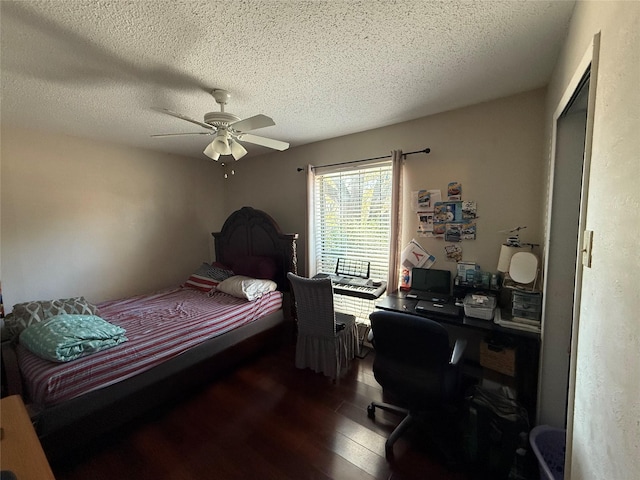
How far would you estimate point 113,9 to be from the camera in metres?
1.17

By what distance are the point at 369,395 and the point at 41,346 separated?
93.6 inches

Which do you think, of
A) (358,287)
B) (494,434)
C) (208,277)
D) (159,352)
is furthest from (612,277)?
(208,277)

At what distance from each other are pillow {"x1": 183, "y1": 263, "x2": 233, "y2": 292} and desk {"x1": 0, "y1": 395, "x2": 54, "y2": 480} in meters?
2.23

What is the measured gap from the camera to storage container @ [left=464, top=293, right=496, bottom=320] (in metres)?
1.86

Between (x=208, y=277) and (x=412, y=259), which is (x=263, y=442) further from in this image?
(x=208, y=277)

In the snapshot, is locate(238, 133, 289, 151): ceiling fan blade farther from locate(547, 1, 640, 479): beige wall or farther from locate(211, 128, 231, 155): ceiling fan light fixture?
locate(547, 1, 640, 479): beige wall

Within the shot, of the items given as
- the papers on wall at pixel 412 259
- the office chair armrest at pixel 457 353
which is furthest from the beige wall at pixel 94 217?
the office chair armrest at pixel 457 353

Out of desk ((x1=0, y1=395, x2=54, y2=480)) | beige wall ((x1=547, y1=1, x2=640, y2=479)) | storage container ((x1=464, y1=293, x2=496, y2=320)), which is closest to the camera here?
beige wall ((x1=547, y1=1, x2=640, y2=479))

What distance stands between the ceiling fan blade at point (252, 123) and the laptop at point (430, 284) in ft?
6.10

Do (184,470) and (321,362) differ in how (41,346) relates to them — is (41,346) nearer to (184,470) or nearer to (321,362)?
(184,470)

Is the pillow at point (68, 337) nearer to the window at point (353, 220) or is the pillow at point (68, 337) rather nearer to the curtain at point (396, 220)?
the window at point (353, 220)

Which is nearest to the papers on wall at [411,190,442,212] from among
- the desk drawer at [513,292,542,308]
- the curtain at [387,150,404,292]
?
the curtain at [387,150,404,292]

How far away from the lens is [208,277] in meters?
3.30

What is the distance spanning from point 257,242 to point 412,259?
202 cm
